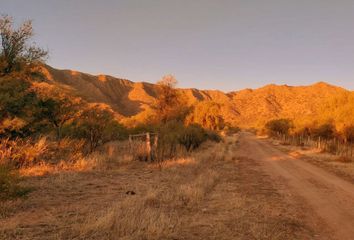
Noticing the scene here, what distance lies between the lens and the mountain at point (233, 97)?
275 ft

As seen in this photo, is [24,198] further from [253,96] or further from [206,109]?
[253,96]

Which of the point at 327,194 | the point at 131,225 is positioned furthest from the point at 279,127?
the point at 131,225

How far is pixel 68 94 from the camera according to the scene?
18.1 meters

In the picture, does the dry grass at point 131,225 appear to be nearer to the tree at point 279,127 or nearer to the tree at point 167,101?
the tree at point 167,101

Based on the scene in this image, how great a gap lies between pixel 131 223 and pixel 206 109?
138ft

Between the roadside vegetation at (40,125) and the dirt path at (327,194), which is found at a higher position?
the roadside vegetation at (40,125)

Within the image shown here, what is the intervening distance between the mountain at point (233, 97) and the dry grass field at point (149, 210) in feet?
199

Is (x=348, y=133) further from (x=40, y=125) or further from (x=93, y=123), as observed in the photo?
(x=40, y=125)

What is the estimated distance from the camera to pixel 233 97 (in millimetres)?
155125

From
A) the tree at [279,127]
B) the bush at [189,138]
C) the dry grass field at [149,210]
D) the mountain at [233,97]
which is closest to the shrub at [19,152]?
the dry grass field at [149,210]

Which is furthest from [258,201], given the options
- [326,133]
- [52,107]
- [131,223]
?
[326,133]

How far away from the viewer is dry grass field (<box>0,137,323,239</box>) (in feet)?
20.6

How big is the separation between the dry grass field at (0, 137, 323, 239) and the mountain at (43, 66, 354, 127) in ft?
199

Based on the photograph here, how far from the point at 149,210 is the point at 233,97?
495 ft
